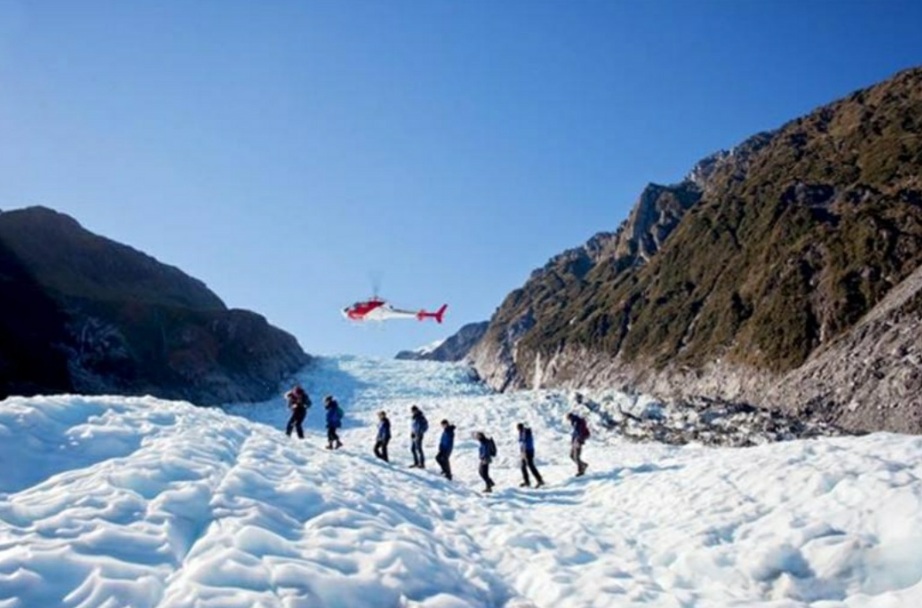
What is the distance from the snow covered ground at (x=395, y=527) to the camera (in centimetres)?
873

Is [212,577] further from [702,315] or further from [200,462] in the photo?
[702,315]

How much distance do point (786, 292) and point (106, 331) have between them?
64.9 meters

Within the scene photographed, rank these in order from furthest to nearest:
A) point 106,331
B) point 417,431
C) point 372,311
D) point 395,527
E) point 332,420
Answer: point 106,331 → point 372,311 → point 332,420 → point 417,431 → point 395,527

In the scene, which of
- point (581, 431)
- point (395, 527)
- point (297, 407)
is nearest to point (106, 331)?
point (297, 407)

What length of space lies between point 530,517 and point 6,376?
44.3 metres

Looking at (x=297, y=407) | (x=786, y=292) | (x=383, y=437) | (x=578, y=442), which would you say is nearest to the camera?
(x=578, y=442)

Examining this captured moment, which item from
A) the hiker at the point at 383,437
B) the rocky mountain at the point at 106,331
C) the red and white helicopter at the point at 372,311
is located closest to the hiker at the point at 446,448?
the hiker at the point at 383,437

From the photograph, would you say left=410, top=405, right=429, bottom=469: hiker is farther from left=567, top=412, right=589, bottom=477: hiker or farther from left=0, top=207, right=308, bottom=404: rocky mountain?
left=0, top=207, right=308, bottom=404: rocky mountain

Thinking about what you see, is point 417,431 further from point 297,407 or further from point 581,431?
point 581,431

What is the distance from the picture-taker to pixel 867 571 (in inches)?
412

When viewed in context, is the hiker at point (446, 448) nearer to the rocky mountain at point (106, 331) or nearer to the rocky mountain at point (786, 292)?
the rocky mountain at point (786, 292)

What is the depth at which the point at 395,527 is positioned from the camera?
1267 centimetres

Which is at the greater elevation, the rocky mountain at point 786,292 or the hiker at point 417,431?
the rocky mountain at point 786,292

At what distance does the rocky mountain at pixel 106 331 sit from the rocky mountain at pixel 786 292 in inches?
1674
